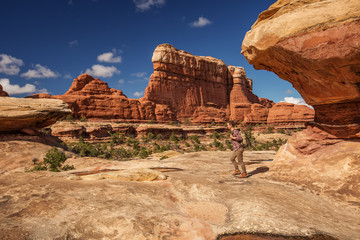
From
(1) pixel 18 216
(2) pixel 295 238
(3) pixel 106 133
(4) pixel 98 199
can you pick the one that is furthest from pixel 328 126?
(3) pixel 106 133

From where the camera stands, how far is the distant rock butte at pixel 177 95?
4028 cm

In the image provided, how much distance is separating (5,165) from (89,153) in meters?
7.56

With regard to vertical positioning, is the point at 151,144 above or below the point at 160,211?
below

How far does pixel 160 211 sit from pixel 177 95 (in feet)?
160

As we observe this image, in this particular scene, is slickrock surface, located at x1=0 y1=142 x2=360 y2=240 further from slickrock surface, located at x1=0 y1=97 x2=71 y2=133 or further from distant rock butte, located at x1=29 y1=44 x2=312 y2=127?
distant rock butte, located at x1=29 y1=44 x2=312 y2=127

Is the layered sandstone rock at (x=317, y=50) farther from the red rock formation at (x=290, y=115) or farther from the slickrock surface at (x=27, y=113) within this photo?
the red rock formation at (x=290, y=115)

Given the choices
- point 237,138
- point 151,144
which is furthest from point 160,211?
point 151,144

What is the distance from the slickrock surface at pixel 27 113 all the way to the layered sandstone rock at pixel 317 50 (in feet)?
40.3

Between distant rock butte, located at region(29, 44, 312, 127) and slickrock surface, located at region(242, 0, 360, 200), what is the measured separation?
36128 mm

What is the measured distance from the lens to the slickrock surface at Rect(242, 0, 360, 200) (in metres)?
5.20

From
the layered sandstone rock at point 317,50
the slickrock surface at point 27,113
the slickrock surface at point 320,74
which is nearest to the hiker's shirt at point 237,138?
the slickrock surface at point 320,74

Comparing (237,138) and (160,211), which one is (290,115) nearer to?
(237,138)

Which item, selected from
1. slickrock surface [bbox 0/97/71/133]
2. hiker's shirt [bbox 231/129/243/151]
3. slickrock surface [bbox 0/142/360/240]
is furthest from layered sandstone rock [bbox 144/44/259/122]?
slickrock surface [bbox 0/142/360/240]

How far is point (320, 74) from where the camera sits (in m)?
6.08
